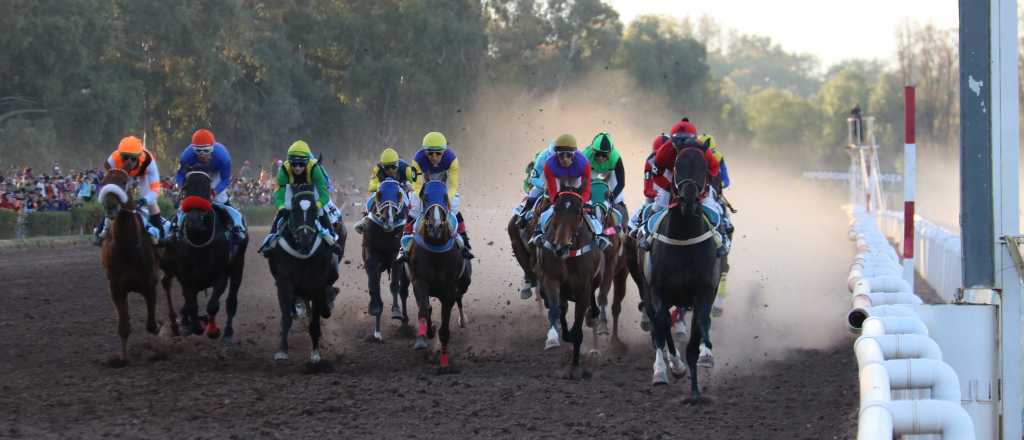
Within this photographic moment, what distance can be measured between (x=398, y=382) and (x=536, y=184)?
2.88 meters

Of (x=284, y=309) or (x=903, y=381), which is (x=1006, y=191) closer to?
(x=903, y=381)

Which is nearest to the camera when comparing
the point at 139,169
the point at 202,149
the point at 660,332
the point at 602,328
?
the point at 660,332

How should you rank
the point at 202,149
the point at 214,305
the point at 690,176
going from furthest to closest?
the point at 214,305, the point at 202,149, the point at 690,176

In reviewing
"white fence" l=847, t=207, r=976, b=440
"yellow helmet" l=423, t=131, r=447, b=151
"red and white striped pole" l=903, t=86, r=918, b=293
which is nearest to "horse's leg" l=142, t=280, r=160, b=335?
"yellow helmet" l=423, t=131, r=447, b=151

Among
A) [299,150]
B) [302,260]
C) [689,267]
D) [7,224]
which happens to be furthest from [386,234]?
[7,224]

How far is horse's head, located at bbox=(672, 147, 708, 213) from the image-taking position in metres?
9.59

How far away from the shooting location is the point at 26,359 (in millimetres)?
11891

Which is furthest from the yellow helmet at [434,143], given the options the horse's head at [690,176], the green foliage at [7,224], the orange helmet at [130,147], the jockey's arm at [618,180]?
the green foliage at [7,224]

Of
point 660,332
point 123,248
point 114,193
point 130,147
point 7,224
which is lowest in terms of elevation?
point 660,332

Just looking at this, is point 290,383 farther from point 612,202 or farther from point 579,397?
point 612,202

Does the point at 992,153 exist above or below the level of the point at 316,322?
above

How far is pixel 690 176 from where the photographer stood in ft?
31.8

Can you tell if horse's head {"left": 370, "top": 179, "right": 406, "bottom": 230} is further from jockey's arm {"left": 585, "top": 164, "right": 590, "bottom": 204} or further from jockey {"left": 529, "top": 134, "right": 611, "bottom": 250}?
jockey's arm {"left": 585, "top": 164, "right": 590, "bottom": 204}

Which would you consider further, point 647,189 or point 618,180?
point 618,180
